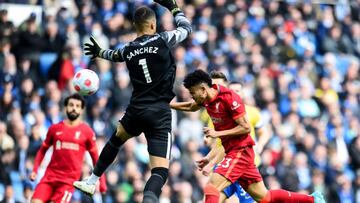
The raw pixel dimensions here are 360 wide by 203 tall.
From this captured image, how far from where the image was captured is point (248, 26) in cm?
2428

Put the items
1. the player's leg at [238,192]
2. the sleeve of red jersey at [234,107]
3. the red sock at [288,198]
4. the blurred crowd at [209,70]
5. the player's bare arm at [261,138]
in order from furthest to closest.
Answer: the blurred crowd at [209,70]
the player's bare arm at [261,138]
the player's leg at [238,192]
the red sock at [288,198]
the sleeve of red jersey at [234,107]

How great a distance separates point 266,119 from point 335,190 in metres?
2.11

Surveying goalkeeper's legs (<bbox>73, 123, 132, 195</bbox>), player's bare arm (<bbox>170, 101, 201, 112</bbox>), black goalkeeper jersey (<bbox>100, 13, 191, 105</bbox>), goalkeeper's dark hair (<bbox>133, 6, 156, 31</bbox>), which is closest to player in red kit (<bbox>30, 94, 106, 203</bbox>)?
goalkeeper's legs (<bbox>73, 123, 132, 195</bbox>)

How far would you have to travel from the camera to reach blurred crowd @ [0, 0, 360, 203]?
18406mm

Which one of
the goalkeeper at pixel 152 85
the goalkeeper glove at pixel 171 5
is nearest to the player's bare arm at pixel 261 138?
the goalkeeper at pixel 152 85

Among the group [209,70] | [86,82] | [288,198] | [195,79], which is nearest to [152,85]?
[195,79]

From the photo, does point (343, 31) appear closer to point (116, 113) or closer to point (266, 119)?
point (266, 119)

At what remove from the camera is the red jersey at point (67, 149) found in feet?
48.2

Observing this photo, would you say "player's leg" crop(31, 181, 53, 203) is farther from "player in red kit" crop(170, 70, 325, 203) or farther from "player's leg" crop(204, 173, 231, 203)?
"player's leg" crop(204, 173, 231, 203)

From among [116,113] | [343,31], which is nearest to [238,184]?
[116,113]

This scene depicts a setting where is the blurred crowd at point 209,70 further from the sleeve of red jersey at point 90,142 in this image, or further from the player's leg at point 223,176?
the player's leg at point 223,176

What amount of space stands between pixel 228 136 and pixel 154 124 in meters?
1.03

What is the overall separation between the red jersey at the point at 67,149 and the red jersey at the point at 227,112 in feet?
9.44

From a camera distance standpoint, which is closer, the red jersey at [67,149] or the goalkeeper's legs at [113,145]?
the goalkeeper's legs at [113,145]
